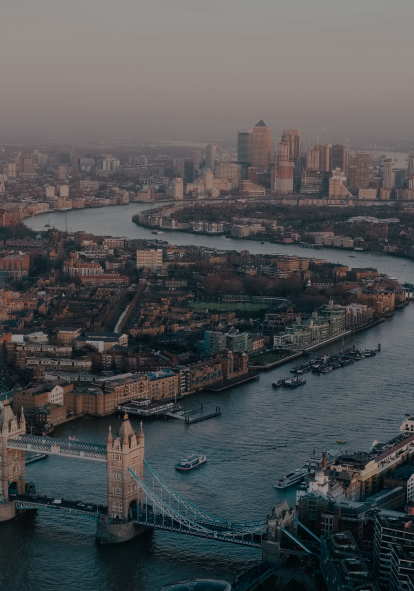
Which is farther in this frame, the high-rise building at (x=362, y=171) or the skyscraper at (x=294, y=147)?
the skyscraper at (x=294, y=147)

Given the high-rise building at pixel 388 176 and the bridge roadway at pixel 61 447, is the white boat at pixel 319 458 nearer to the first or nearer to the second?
the bridge roadway at pixel 61 447

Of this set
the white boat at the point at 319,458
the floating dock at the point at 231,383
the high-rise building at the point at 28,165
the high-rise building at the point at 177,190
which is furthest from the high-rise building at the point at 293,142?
the white boat at the point at 319,458

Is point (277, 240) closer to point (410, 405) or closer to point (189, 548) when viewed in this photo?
point (410, 405)

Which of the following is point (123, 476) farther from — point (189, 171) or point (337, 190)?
point (189, 171)

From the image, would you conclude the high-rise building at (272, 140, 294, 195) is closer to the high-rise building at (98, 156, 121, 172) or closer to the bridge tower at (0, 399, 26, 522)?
the high-rise building at (98, 156, 121, 172)

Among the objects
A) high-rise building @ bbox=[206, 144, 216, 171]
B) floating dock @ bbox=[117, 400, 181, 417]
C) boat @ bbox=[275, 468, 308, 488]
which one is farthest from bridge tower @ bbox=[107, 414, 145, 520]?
high-rise building @ bbox=[206, 144, 216, 171]

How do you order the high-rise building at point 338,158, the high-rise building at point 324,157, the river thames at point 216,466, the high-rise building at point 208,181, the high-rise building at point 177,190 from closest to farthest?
the river thames at point 216,466
the high-rise building at point 177,190
the high-rise building at point 208,181
the high-rise building at point 338,158
the high-rise building at point 324,157
